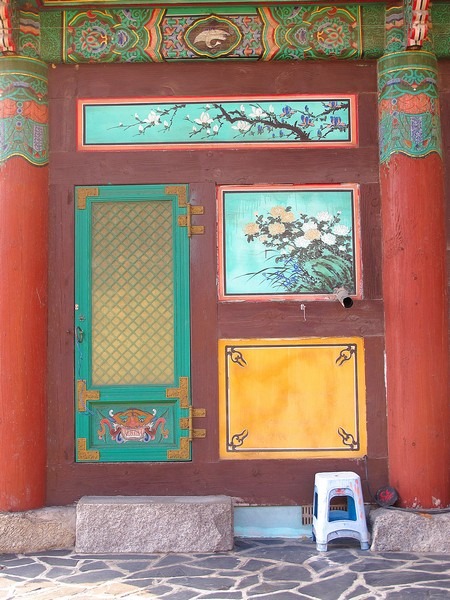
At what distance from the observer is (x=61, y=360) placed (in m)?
5.93

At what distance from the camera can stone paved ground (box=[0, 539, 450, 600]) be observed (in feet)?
14.9

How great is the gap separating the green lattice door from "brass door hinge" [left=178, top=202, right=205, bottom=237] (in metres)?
0.03

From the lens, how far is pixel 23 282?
5.76m

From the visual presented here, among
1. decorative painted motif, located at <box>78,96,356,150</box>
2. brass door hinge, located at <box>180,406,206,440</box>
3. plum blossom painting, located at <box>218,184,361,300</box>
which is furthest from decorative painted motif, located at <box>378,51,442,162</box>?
brass door hinge, located at <box>180,406,206,440</box>

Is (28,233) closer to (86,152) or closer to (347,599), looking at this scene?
(86,152)

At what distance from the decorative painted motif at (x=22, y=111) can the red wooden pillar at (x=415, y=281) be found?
8.80 feet

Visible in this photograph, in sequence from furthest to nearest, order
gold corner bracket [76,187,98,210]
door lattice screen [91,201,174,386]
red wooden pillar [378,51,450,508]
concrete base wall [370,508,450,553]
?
1. gold corner bracket [76,187,98,210]
2. door lattice screen [91,201,174,386]
3. red wooden pillar [378,51,450,508]
4. concrete base wall [370,508,450,553]

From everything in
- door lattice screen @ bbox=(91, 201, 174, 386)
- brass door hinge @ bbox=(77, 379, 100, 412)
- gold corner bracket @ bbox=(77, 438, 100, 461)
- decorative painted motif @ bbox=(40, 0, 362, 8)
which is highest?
decorative painted motif @ bbox=(40, 0, 362, 8)

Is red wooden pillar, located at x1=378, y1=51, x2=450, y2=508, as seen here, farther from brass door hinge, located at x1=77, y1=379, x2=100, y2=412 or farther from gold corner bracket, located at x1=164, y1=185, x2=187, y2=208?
brass door hinge, located at x1=77, y1=379, x2=100, y2=412

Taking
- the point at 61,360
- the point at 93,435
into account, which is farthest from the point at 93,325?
the point at 93,435

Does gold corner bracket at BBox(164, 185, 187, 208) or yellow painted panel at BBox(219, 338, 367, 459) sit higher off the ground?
gold corner bracket at BBox(164, 185, 187, 208)

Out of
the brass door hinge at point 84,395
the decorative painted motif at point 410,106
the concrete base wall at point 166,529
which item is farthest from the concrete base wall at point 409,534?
the decorative painted motif at point 410,106

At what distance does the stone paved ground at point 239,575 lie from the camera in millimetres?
4555

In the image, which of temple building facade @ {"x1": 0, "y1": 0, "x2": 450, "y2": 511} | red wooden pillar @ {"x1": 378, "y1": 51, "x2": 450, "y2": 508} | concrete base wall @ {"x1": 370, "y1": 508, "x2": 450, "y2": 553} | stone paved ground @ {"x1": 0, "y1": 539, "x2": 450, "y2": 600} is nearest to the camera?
stone paved ground @ {"x1": 0, "y1": 539, "x2": 450, "y2": 600}
